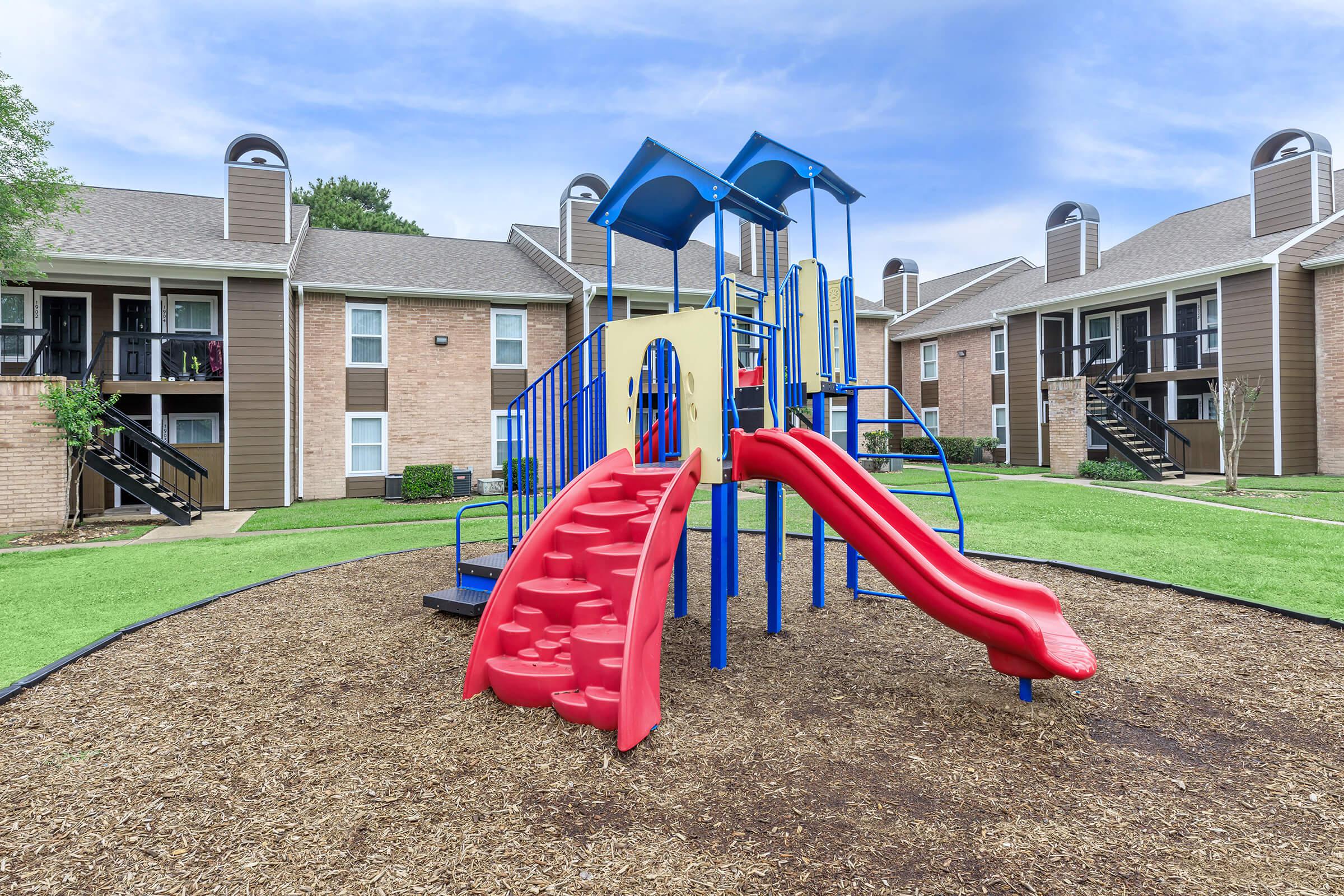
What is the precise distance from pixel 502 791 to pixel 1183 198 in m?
54.6

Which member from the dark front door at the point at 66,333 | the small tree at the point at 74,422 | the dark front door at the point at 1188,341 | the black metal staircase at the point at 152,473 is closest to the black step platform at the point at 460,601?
the black metal staircase at the point at 152,473

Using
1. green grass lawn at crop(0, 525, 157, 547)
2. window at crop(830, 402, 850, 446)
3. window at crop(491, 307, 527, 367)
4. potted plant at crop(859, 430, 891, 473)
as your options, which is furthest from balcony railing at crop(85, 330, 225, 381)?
potted plant at crop(859, 430, 891, 473)

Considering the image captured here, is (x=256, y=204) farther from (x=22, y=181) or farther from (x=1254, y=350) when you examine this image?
(x=1254, y=350)

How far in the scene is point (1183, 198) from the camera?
42500 mm

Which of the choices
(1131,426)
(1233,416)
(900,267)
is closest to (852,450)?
(1233,416)

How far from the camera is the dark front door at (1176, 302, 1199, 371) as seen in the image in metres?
20.1

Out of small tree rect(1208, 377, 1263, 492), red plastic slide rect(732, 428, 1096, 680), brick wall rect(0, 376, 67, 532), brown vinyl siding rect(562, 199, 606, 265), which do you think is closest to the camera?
red plastic slide rect(732, 428, 1096, 680)

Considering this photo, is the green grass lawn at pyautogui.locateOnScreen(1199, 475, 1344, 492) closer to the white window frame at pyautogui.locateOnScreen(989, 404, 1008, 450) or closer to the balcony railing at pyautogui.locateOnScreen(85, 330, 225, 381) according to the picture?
the white window frame at pyautogui.locateOnScreen(989, 404, 1008, 450)

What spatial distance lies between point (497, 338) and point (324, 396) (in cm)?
464

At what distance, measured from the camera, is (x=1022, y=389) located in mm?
23250

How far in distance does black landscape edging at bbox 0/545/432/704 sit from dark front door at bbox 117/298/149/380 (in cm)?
1097

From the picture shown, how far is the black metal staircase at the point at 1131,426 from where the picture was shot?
18.1 metres

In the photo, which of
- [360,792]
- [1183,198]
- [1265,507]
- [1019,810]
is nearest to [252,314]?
[360,792]

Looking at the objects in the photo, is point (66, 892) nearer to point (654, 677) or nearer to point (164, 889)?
point (164, 889)
